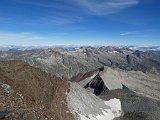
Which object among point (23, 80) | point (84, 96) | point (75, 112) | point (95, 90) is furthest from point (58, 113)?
point (95, 90)

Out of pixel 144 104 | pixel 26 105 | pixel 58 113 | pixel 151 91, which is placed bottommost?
pixel 151 91

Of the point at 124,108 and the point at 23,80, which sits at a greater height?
the point at 23,80

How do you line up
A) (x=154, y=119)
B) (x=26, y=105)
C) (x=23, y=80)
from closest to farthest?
(x=26, y=105) < (x=23, y=80) < (x=154, y=119)

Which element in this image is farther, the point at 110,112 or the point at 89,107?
the point at 110,112

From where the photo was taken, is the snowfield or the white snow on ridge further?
the white snow on ridge

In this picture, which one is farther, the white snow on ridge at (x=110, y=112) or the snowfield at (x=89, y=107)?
the white snow on ridge at (x=110, y=112)

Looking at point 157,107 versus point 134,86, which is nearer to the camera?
point 157,107

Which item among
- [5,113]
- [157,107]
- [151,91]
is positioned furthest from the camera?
[151,91]

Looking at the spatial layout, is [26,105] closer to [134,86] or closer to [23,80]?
[23,80]

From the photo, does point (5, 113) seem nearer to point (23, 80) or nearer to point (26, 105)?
point (26, 105)

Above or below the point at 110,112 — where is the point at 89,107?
above
